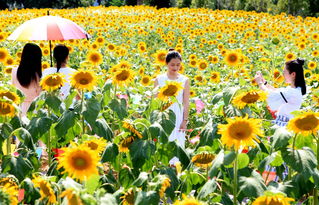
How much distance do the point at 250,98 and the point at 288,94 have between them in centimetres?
155

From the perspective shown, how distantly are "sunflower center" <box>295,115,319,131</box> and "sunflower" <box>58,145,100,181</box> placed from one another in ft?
3.00

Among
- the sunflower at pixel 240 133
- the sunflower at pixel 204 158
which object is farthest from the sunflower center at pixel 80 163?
the sunflower at pixel 204 158

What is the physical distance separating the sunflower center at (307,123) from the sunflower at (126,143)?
0.80 m

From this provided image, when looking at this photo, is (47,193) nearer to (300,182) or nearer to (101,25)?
(300,182)

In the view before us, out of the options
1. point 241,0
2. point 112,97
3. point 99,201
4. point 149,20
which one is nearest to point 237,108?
point 112,97

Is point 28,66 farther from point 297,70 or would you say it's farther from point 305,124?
point 305,124

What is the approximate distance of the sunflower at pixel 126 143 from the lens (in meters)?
2.38

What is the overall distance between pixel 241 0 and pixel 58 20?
33.9 meters

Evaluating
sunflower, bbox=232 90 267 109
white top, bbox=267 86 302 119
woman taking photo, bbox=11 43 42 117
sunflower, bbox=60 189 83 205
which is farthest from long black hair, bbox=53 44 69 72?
sunflower, bbox=60 189 83 205

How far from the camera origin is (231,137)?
1871 mm

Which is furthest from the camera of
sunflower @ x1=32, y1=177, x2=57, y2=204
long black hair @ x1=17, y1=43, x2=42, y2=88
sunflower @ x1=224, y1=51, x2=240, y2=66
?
sunflower @ x1=224, y1=51, x2=240, y2=66

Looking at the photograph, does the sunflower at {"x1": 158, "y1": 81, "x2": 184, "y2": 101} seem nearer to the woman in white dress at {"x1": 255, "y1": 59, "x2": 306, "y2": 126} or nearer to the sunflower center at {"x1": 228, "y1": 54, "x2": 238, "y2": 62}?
the woman in white dress at {"x1": 255, "y1": 59, "x2": 306, "y2": 126}

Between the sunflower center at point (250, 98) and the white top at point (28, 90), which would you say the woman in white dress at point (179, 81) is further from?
the sunflower center at point (250, 98)

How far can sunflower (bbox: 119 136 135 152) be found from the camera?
2.38 m
